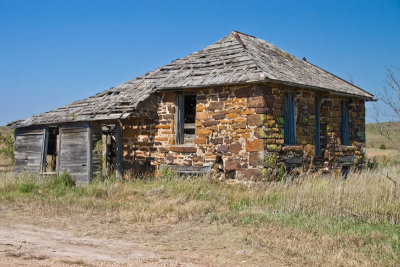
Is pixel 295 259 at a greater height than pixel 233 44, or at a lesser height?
lesser

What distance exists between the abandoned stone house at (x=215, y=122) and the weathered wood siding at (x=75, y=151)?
0.03 meters

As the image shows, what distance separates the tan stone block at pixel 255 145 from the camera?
10609mm

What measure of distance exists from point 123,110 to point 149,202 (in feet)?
12.0

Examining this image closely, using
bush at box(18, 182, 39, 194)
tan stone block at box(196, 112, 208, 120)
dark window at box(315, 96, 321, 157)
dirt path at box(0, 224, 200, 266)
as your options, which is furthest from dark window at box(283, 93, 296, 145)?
bush at box(18, 182, 39, 194)

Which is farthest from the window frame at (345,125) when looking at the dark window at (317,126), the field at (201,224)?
the field at (201,224)

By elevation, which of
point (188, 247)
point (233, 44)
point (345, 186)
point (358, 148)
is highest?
point (233, 44)

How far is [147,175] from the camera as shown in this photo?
1260 centimetres

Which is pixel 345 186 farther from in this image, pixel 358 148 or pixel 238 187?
pixel 358 148

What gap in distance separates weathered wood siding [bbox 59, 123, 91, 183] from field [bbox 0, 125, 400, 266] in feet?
4.06

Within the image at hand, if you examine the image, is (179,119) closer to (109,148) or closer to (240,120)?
(240,120)

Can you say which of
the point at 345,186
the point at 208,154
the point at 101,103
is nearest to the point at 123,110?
the point at 101,103

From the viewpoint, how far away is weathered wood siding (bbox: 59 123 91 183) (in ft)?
40.0

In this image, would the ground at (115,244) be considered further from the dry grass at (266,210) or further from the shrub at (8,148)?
the shrub at (8,148)

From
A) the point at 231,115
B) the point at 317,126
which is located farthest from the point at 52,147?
the point at 317,126
